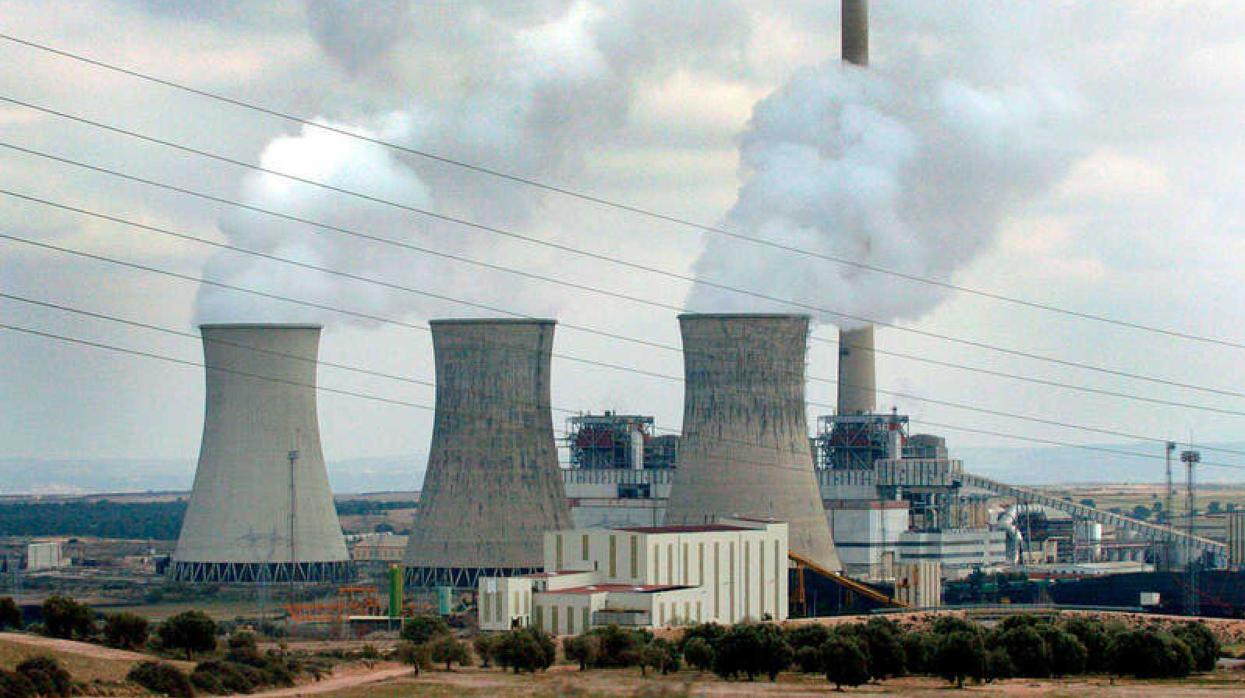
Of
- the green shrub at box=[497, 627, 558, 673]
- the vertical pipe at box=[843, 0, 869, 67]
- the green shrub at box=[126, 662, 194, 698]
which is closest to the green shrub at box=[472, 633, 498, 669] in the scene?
the green shrub at box=[497, 627, 558, 673]

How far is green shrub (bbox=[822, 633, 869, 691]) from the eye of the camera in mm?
36969

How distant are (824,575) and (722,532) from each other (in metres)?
7.70

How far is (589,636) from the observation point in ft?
138

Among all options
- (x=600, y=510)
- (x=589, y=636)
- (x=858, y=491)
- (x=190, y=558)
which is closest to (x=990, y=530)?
(x=858, y=491)

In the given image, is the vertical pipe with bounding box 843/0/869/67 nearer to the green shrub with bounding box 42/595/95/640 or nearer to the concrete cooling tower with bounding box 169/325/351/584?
the concrete cooling tower with bounding box 169/325/351/584

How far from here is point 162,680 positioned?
3344 centimetres

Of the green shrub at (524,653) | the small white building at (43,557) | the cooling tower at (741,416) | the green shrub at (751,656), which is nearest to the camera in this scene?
the green shrub at (751,656)

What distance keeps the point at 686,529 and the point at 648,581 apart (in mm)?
3607

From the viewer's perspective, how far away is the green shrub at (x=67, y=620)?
1582 inches

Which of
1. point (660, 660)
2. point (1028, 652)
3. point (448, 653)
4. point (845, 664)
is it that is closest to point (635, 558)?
point (660, 660)

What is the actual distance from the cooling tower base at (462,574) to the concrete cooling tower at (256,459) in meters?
3.52

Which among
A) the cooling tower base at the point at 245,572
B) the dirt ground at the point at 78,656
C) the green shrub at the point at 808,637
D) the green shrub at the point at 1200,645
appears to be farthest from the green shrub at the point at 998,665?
the cooling tower base at the point at 245,572

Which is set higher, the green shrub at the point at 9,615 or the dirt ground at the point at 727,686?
the green shrub at the point at 9,615

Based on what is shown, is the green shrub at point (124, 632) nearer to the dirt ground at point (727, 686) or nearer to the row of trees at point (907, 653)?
the dirt ground at point (727, 686)
